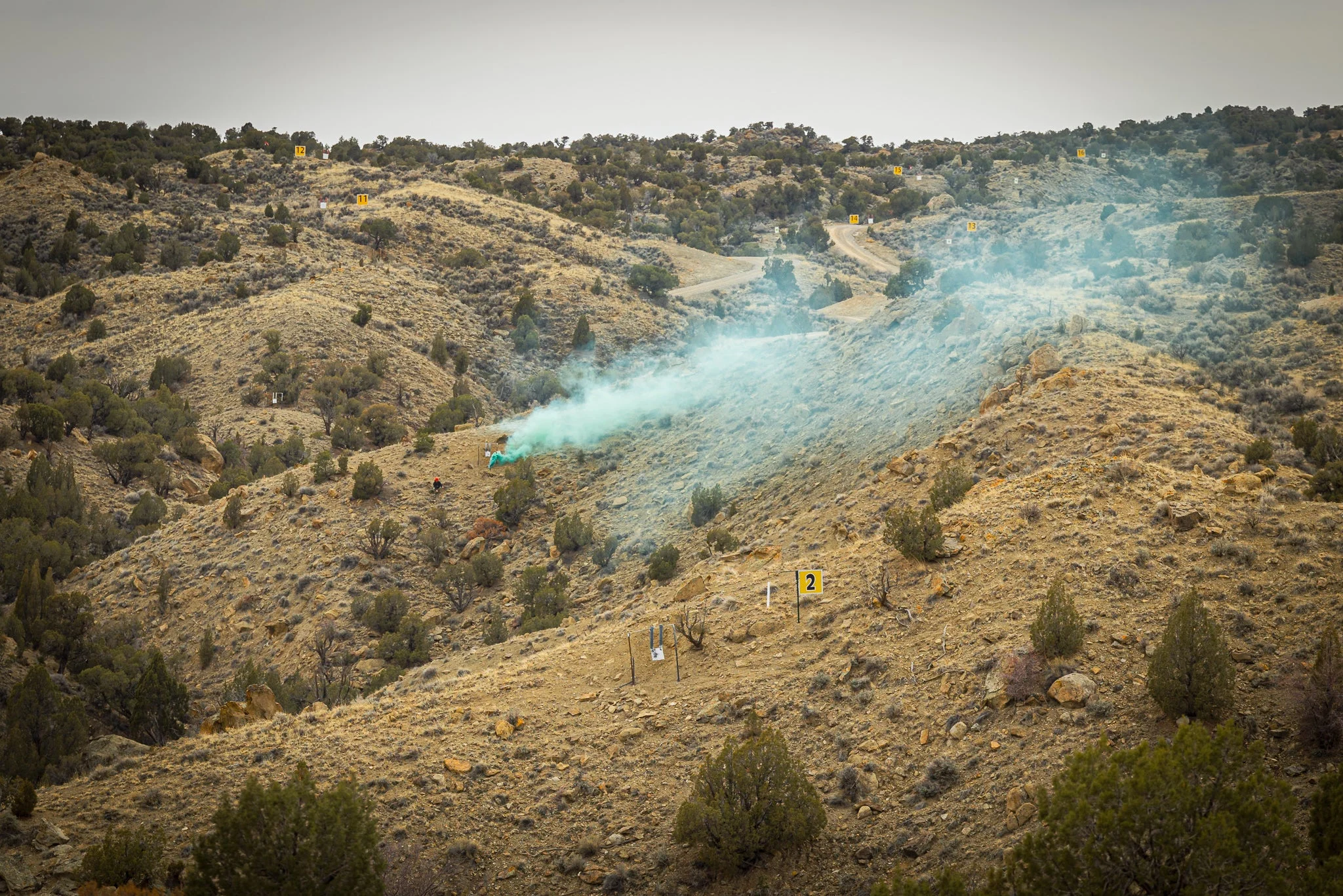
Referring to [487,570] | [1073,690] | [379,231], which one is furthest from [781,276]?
[1073,690]

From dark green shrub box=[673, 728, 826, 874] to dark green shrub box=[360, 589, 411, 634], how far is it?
55.3 feet

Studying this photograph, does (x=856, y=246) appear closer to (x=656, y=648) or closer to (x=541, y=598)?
(x=541, y=598)

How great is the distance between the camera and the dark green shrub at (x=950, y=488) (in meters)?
20.8

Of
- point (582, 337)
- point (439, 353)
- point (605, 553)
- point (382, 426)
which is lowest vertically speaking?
point (605, 553)

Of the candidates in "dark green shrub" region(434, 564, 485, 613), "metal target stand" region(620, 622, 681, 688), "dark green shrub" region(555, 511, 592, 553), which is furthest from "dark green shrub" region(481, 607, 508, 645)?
"metal target stand" region(620, 622, 681, 688)

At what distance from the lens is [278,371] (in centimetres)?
5200

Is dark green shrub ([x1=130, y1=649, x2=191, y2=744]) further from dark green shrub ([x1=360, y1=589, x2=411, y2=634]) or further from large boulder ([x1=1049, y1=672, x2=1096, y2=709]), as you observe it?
large boulder ([x1=1049, y1=672, x2=1096, y2=709])

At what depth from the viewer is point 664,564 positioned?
85.6ft

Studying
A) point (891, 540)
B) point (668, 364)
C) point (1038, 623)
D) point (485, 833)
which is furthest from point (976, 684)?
point (668, 364)

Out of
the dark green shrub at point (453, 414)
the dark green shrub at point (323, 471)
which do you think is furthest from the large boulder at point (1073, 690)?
the dark green shrub at point (453, 414)

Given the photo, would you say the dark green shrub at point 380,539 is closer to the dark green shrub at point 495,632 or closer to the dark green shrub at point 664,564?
the dark green shrub at point 495,632

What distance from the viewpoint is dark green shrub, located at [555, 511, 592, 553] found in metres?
30.7

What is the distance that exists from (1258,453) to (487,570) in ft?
70.2

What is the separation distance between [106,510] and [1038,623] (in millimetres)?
38094
